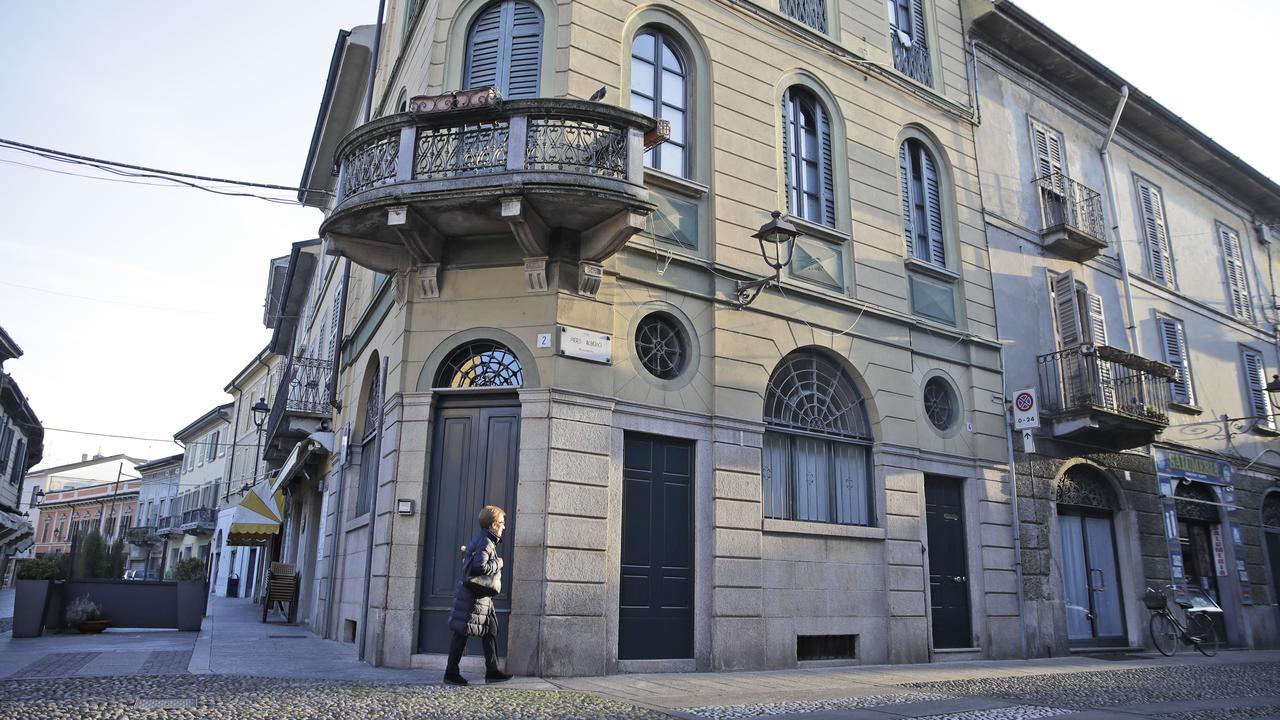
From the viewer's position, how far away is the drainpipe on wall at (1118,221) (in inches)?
694

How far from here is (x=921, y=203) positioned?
14734mm

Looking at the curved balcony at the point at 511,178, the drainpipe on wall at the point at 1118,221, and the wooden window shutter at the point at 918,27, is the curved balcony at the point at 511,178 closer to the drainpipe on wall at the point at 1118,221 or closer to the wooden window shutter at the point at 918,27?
the wooden window shutter at the point at 918,27

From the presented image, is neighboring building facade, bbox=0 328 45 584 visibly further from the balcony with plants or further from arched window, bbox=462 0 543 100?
the balcony with plants

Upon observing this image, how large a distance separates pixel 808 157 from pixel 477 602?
332 inches

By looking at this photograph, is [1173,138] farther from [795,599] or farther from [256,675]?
[256,675]

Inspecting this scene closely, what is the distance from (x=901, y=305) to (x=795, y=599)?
195 inches

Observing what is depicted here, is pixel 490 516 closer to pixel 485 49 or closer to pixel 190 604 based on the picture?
pixel 485 49

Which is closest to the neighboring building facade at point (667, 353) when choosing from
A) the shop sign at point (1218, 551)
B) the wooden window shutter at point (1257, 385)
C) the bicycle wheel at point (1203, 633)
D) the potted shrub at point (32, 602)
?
the potted shrub at point (32, 602)

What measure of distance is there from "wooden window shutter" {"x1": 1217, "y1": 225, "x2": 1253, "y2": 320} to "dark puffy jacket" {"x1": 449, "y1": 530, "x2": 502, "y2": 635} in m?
20.2

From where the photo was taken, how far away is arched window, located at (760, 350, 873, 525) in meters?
11.7

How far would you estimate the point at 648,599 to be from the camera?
10.1m

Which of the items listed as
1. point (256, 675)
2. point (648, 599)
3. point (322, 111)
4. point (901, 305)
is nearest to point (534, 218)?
point (648, 599)

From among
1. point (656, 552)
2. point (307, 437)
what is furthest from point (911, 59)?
point (307, 437)

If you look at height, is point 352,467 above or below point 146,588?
above
